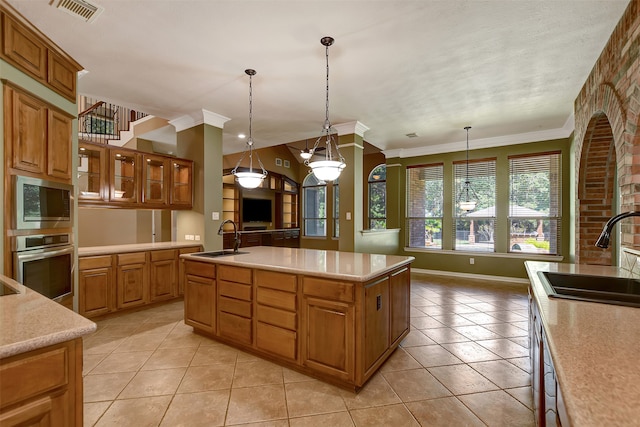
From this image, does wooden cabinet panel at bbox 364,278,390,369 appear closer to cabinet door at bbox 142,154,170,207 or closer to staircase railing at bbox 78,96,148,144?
cabinet door at bbox 142,154,170,207

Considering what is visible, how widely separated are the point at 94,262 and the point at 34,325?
2.95 m

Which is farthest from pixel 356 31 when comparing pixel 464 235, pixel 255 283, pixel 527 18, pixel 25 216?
pixel 464 235

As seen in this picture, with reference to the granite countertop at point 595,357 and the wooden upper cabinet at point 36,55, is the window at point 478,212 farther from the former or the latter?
the wooden upper cabinet at point 36,55

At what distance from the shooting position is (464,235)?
239 inches

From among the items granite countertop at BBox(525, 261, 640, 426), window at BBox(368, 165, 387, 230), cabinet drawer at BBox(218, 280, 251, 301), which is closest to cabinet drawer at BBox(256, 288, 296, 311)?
cabinet drawer at BBox(218, 280, 251, 301)

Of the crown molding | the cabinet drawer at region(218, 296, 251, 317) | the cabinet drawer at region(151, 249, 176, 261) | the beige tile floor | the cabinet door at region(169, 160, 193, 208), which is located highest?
the crown molding

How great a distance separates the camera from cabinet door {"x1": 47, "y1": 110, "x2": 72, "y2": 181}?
2.37 m

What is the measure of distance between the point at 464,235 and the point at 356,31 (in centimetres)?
496

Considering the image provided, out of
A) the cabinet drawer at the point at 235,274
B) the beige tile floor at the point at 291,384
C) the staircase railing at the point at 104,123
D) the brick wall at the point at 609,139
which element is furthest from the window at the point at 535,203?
the staircase railing at the point at 104,123

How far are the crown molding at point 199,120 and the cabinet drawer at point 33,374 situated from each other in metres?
3.85

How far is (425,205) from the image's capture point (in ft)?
21.5

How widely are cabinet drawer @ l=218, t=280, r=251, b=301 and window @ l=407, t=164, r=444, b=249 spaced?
4.94 metres

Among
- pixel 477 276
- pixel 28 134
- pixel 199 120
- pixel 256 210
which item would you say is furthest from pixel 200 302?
pixel 477 276

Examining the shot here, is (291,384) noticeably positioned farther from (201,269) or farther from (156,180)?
(156,180)
